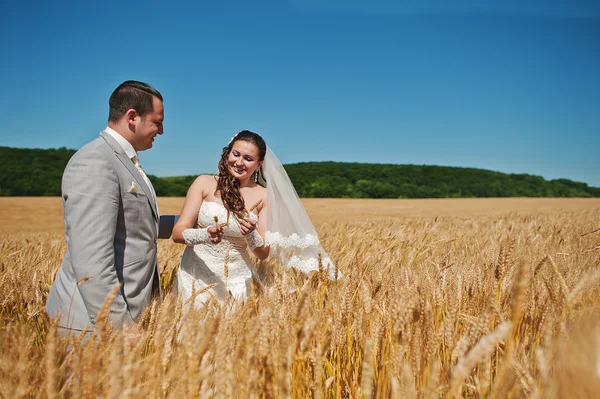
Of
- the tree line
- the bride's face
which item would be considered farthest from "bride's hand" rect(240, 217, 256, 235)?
the tree line

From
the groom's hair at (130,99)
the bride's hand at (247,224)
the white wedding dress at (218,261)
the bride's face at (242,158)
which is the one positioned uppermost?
the groom's hair at (130,99)

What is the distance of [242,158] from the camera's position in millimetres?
3656

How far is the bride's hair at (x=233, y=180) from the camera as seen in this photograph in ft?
11.8

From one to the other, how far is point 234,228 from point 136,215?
1213 mm

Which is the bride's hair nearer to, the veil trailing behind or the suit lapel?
the veil trailing behind

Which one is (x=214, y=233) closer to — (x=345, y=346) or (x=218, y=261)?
(x=218, y=261)

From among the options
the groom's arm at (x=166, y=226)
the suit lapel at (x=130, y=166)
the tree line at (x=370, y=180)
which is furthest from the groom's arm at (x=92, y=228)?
the tree line at (x=370, y=180)

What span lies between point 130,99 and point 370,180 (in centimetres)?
3107

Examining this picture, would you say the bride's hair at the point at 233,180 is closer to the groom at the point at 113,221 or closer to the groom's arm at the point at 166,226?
the groom's arm at the point at 166,226

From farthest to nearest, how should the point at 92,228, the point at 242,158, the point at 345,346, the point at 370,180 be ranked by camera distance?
the point at 370,180 → the point at 242,158 → the point at 92,228 → the point at 345,346

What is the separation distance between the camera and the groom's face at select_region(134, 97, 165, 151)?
8.24ft

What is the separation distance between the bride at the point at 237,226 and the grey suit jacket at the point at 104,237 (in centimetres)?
90

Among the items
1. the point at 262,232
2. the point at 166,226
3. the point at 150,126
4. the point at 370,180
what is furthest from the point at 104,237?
the point at 370,180

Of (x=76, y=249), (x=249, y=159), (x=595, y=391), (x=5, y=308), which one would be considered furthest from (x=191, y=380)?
(x=249, y=159)
